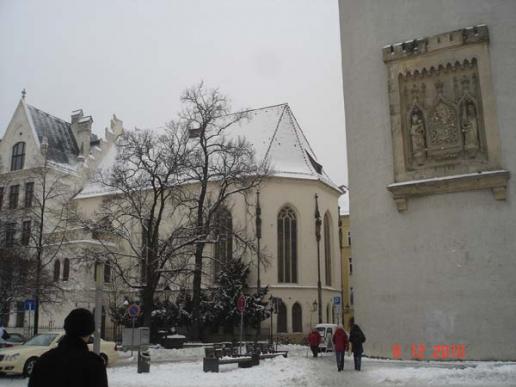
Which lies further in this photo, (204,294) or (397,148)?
(204,294)

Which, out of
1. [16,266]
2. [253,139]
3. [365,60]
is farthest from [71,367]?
[253,139]

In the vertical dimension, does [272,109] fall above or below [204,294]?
above

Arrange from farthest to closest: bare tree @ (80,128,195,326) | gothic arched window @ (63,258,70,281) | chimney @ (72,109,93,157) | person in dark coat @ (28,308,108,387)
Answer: chimney @ (72,109,93,157) → gothic arched window @ (63,258,70,281) → bare tree @ (80,128,195,326) → person in dark coat @ (28,308,108,387)

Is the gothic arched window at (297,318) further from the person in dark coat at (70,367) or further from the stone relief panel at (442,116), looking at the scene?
the person in dark coat at (70,367)

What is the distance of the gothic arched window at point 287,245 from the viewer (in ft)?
136

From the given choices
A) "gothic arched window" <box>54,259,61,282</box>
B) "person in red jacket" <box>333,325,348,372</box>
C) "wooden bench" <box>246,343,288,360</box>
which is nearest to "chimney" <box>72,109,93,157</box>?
"gothic arched window" <box>54,259,61,282</box>

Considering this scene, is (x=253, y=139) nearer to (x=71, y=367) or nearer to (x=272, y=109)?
(x=272, y=109)

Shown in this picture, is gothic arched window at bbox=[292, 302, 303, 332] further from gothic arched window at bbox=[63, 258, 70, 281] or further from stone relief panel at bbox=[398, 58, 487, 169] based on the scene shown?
stone relief panel at bbox=[398, 58, 487, 169]

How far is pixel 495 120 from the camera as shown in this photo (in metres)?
18.0

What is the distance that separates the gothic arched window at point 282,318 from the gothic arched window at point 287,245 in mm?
1910

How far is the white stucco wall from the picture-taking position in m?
17.6

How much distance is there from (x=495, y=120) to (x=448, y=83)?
6.58 feet

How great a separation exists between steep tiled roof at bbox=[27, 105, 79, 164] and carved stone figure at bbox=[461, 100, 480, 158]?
41198 millimetres

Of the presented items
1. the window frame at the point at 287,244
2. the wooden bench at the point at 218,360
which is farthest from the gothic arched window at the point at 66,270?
the wooden bench at the point at 218,360
